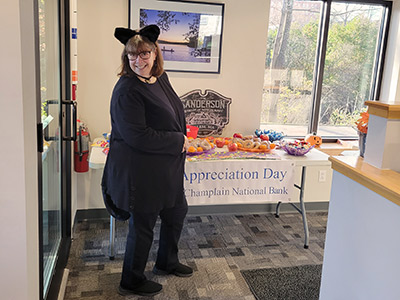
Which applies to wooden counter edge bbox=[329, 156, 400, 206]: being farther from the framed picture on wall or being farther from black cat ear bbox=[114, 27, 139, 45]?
the framed picture on wall

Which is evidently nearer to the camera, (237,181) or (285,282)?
(285,282)

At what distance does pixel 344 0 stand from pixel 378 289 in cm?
294

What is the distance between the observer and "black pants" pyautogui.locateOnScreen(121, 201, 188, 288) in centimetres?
224

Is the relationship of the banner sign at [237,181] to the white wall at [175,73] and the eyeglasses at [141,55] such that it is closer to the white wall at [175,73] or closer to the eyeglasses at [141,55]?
the white wall at [175,73]

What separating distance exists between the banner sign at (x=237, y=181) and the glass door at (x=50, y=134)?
89 cm

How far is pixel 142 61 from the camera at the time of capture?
2062 mm

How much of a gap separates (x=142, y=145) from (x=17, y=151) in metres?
0.88

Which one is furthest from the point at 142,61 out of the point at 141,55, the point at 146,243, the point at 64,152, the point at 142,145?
the point at 146,243

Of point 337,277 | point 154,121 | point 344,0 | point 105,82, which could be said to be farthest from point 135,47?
point 344,0

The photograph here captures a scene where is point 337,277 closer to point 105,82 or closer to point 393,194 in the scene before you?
point 393,194

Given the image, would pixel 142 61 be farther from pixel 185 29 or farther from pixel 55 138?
pixel 185 29

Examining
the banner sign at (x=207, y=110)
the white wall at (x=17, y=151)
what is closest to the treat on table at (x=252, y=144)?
the banner sign at (x=207, y=110)

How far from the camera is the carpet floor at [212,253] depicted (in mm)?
2418

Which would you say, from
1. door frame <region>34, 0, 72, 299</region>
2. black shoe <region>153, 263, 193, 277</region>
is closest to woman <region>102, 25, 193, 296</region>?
black shoe <region>153, 263, 193, 277</region>
